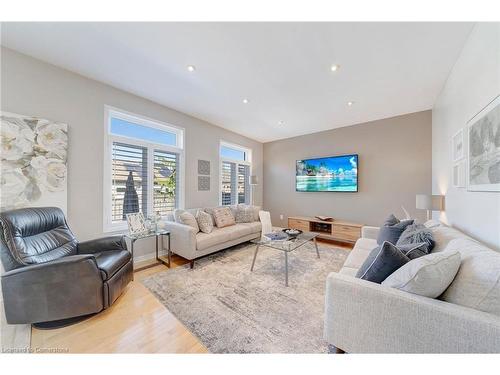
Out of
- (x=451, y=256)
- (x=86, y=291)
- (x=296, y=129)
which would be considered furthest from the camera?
(x=296, y=129)

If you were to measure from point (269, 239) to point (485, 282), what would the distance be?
1.99 meters

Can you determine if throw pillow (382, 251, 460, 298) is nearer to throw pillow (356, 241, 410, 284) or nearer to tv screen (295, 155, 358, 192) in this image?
throw pillow (356, 241, 410, 284)

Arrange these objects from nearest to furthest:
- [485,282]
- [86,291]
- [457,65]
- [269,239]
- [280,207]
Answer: [485,282]
[86,291]
[457,65]
[269,239]
[280,207]

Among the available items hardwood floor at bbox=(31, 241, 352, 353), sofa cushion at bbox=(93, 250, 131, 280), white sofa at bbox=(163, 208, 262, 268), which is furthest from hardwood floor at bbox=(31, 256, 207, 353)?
white sofa at bbox=(163, 208, 262, 268)

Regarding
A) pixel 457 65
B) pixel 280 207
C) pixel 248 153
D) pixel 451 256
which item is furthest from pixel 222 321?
pixel 248 153

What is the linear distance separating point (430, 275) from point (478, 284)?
0.20 metres

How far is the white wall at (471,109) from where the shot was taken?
4.50 ft

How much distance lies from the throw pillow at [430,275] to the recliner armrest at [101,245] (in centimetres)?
265

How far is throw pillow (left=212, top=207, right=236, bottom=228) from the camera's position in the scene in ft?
11.4

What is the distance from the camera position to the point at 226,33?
1698 millimetres

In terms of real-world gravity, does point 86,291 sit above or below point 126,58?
below

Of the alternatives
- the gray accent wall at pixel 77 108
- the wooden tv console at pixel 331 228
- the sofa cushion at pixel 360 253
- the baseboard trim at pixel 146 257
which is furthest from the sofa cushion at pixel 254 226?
the gray accent wall at pixel 77 108

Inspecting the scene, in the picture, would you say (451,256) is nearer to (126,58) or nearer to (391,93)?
(391,93)
